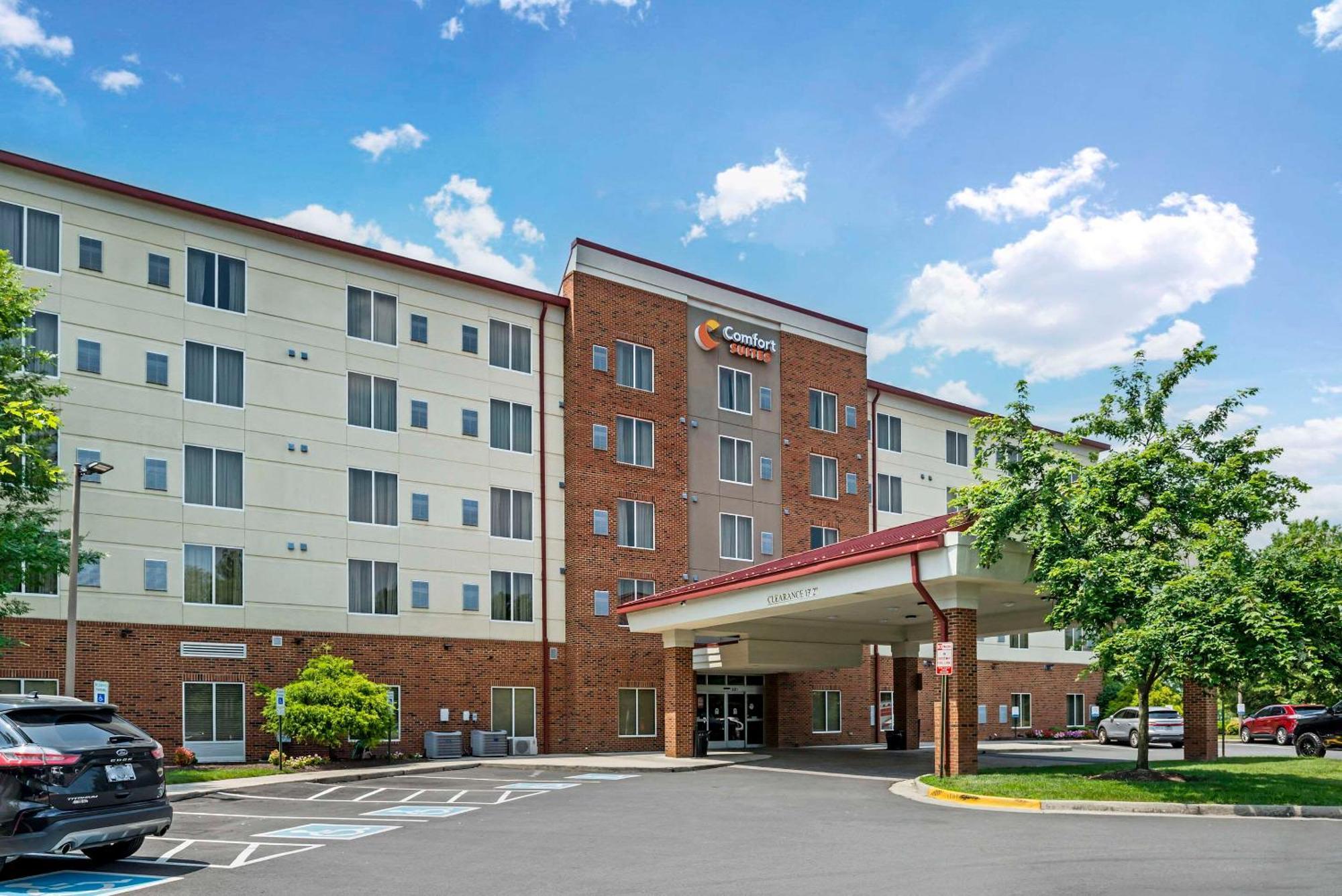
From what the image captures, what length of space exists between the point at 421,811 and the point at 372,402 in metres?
16.5

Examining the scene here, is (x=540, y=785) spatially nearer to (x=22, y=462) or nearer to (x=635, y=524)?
(x=22, y=462)

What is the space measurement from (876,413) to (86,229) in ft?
96.0

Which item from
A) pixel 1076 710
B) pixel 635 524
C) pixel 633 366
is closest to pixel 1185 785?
pixel 635 524

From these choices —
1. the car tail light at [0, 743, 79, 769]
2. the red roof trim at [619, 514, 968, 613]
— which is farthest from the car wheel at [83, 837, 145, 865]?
the red roof trim at [619, 514, 968, 613]

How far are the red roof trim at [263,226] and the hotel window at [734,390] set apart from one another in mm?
6367

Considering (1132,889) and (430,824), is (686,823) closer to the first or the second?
Answer: (430,824)

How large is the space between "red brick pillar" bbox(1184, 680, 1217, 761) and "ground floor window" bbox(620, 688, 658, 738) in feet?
52.5

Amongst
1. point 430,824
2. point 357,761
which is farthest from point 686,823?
point 357,761

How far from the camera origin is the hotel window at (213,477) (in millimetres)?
30578

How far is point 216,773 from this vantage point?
87.8 feet

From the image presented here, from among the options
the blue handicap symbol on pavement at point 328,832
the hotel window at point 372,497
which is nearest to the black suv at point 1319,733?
the hotel window at point 372,497

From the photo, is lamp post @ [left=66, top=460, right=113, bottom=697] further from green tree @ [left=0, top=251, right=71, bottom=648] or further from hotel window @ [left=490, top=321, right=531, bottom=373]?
hotel window @ [left=490, top=321, right=531, bottom=373]

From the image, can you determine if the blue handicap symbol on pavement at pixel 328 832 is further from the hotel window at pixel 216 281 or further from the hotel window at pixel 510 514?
the hotel window at pixel 510 514

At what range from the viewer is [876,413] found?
47688 mm
